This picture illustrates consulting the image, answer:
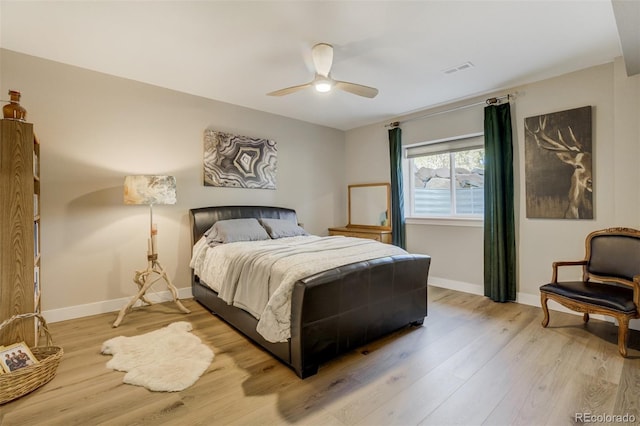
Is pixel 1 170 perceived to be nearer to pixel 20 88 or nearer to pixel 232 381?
pixel 20 88

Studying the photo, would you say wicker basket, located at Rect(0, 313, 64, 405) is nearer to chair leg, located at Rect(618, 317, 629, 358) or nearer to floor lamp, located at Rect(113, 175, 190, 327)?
floor lamp, located at Rect(113, 175, 190, 327)

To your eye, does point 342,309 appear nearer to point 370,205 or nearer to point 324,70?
point 324,70

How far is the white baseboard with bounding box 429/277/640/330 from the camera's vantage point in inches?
119

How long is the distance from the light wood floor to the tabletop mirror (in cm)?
250

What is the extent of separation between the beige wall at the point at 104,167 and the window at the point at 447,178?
272 centimetres

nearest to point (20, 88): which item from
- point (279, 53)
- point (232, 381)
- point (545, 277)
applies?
point (279, 53)

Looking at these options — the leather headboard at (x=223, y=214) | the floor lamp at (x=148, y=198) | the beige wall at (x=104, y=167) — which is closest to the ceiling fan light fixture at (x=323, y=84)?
the floor lamp at (x=148, y=198)

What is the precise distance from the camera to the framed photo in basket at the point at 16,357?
6.34 ft

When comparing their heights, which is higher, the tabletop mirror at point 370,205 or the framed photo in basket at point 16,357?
the tabletop mirror at point 370,205

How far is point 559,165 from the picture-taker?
3268mm

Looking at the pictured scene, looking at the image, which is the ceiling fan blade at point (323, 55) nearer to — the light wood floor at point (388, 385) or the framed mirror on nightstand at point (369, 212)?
the light wood floor at point (388, 385)

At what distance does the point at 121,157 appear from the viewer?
→ 3416 millimetres

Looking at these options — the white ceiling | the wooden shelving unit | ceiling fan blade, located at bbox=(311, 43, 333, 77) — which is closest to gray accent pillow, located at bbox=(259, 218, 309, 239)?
the white ceiling

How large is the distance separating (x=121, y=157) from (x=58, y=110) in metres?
0.68
